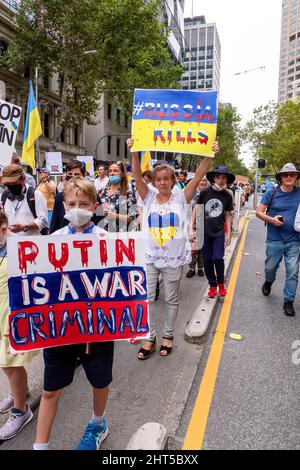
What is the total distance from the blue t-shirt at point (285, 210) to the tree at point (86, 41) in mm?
19671

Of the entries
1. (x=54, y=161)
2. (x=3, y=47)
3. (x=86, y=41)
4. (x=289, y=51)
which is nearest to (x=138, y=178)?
(x=54, y=161)

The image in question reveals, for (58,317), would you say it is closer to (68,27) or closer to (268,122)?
(68,27)

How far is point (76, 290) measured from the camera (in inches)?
83.0

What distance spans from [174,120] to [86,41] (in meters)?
20.8

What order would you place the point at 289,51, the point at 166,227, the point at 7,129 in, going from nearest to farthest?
the point at 166,227 < the point at 7,129 < the point at 289,51

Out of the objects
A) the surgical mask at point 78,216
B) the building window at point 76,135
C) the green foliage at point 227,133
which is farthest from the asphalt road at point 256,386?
the green foliage at point 227,133

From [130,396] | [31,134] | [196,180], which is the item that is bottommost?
[130,396]

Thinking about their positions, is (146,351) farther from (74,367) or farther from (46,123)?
(46,123)

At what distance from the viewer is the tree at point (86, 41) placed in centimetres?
2058

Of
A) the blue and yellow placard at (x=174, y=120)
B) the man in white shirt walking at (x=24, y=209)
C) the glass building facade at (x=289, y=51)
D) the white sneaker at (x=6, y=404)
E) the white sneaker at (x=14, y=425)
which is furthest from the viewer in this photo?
the glass building facade at (x=289, y=51)

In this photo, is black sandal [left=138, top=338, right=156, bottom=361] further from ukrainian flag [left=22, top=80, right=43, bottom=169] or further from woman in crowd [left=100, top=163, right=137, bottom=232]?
ukrainian flag [left=22, top=80, right=43, bottom=169]

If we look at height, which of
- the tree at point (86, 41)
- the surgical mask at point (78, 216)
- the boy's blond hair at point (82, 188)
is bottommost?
the surgical mask at point (78, 216)

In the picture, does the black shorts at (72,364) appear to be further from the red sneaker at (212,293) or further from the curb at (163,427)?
the red sneaker at (212,293)

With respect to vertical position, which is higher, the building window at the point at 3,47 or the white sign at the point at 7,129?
the building window at the point at 3,47
